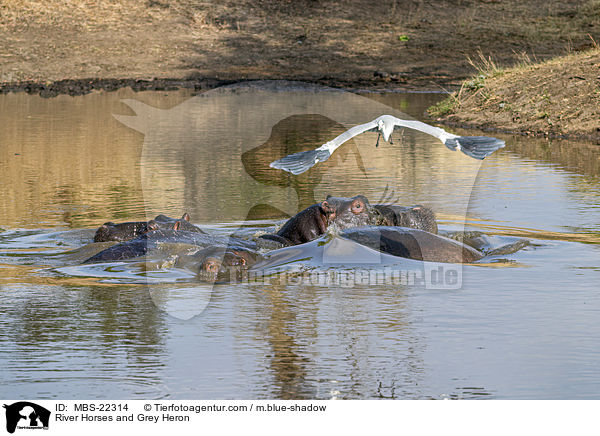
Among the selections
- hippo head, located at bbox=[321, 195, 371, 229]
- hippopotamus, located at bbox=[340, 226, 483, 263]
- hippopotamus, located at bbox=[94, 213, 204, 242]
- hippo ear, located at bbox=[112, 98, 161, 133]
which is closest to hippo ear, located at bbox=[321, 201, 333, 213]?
hippo head, located at bbox=[321, 195, 371, 229]

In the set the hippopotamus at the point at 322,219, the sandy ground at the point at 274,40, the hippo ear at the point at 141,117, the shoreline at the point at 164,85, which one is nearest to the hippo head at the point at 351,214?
the hippopotamus at the point at 322,219

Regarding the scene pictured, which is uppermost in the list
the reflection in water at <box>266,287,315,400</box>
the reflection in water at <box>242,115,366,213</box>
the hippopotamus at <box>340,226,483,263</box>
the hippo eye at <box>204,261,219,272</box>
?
the reflection in water at <box>242,115,366,213</box>

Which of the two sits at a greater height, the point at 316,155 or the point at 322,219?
the point at 316,155

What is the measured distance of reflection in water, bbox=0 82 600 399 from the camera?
5.38 m

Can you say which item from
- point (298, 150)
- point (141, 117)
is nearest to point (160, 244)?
point (298, 150)

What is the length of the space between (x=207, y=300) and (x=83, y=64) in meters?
25.6

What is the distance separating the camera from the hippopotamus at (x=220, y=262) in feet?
26.2

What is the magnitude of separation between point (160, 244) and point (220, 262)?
779 millimetres

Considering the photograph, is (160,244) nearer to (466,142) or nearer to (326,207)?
(326,207)

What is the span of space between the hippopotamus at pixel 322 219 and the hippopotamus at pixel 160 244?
50 centimetres

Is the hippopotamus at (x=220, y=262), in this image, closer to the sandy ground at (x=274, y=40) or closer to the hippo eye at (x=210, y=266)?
the hippo eye at (x=210, y=266)

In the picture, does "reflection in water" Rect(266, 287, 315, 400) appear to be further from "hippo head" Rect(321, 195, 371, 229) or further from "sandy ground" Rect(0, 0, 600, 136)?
"sandy ground" Rect(0, 0, 600, 136)

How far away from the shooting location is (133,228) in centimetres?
946
